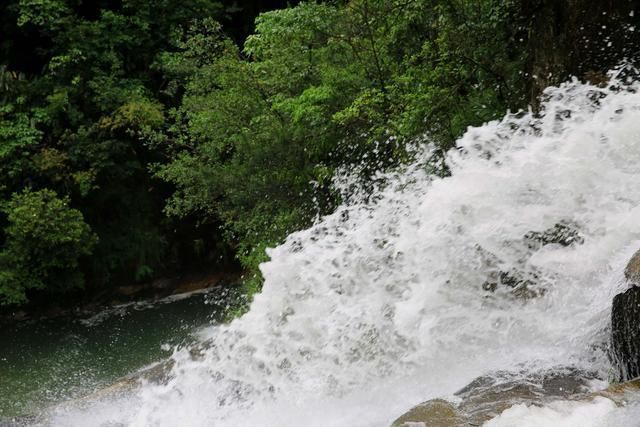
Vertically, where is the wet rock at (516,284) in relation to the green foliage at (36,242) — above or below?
below

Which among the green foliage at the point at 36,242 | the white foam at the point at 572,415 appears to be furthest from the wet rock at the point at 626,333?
the green foliage at the point at 36,242

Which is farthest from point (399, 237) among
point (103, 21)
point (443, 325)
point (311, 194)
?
point (103, 21)

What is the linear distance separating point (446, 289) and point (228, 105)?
24.5 ft

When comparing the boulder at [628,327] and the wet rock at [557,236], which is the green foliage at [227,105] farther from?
the boulder at [628,327]

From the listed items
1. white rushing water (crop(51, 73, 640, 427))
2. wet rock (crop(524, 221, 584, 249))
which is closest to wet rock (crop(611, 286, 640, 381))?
white rushing water (crop(51, 73, 640, 427))

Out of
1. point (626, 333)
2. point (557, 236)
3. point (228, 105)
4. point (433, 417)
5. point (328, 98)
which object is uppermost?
point (228, 105)

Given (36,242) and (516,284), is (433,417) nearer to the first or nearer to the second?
(516,284)

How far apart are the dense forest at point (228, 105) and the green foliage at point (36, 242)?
0.13 feet

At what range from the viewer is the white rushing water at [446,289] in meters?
5.88

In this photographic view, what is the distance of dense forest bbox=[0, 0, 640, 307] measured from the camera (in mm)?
9969

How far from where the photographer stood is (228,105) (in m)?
13.1

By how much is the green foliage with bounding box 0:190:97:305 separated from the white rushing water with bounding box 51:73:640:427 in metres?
8.23

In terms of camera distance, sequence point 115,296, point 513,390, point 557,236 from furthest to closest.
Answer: point 115,296 < point 557,236 < point 513,390

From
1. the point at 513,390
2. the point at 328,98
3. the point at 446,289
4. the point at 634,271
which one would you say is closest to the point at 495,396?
the point at 513,390
